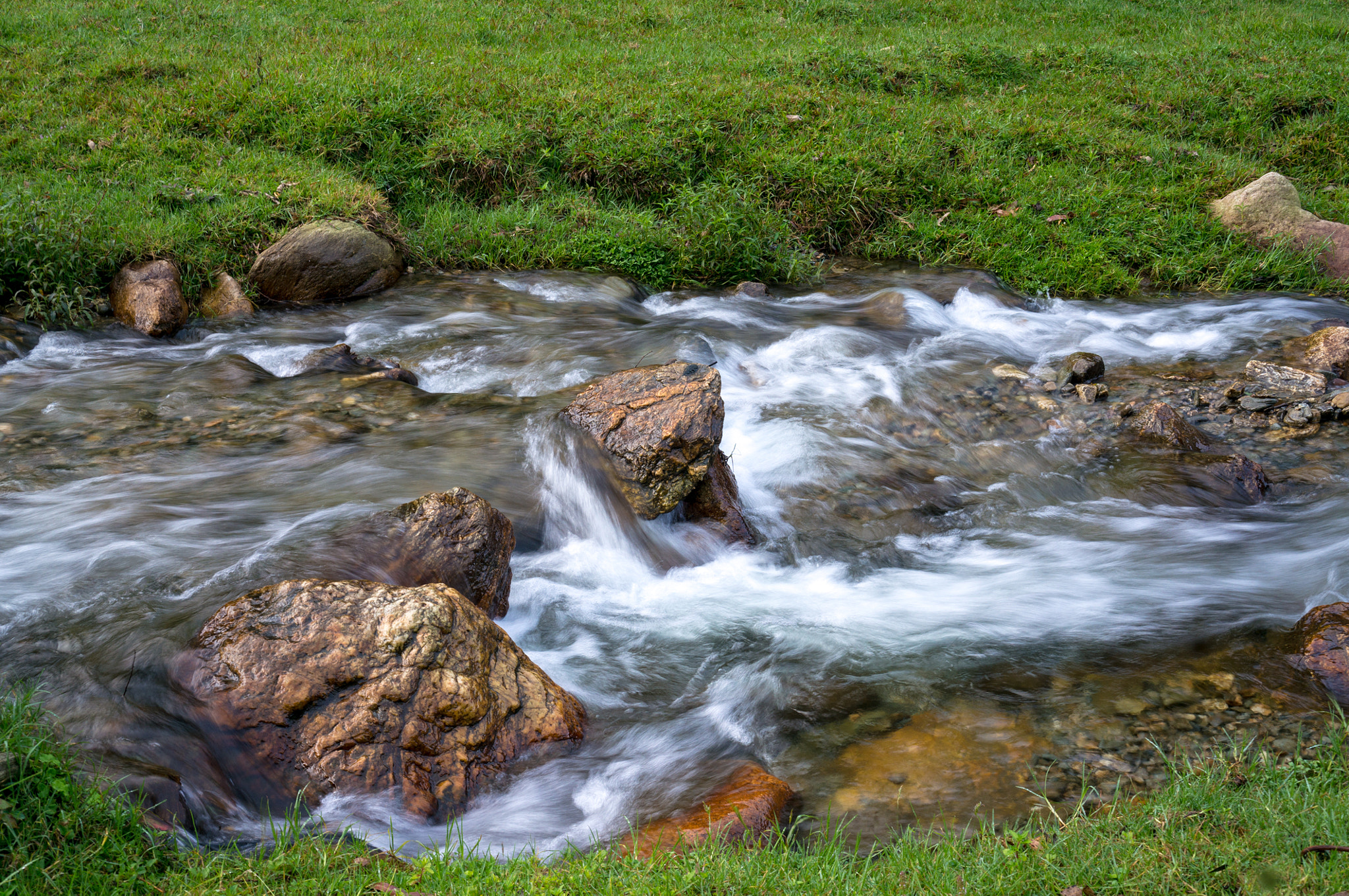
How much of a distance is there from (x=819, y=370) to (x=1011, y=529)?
2304mm

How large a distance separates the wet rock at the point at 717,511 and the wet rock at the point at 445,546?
4.05 feet

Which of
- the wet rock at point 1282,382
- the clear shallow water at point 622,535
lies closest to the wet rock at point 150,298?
the clear shallow water at point 622,535

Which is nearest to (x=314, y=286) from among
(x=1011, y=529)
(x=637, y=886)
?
(x=1011, y=529)

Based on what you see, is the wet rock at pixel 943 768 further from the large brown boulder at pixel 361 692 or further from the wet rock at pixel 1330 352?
the wet rock at pixel 1330 352

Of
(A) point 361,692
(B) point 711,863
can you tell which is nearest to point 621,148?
(A) point 361,692

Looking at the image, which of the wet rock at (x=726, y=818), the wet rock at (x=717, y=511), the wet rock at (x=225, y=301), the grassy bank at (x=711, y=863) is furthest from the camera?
the wet rock at (x=225, y=301)

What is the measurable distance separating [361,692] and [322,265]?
5686 millimetres

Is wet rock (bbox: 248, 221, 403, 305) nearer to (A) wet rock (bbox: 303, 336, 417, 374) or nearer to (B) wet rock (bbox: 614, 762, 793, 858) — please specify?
(A) wet rock (bbox: 303, 336, 417, 374)

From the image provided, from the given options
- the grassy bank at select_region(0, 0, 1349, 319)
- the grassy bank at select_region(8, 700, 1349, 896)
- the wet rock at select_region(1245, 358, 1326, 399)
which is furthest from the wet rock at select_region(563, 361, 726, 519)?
the wet rock at select_region(1245, 358, 1326, 399)

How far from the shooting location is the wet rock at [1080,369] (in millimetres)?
6930

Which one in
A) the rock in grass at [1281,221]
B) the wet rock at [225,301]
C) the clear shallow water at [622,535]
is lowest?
the clear shallow water at [622,535]

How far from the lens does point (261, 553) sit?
13.4 ft

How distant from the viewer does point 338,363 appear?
6.54 m

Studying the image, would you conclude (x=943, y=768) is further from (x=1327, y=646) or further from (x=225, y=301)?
(x=225, y=301)
